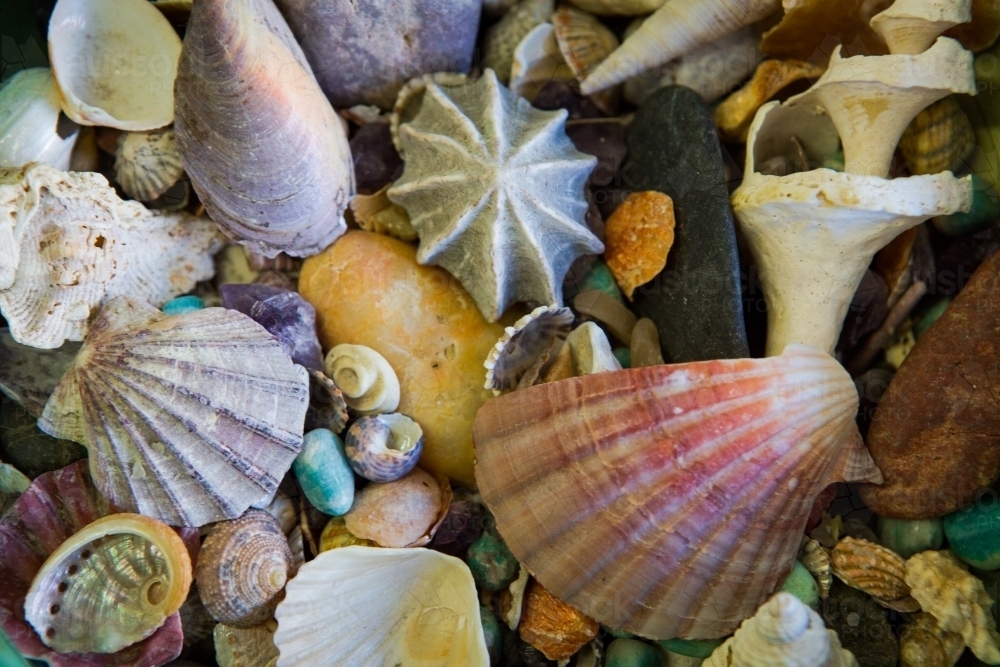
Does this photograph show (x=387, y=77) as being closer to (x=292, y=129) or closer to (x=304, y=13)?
(x=304, y=13)

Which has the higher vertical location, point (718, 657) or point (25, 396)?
point (25, 396)

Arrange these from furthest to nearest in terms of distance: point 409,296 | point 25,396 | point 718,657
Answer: point 409,296, point 25,396, point 718,657

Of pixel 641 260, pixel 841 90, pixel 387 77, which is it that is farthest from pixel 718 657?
pixel 387 77

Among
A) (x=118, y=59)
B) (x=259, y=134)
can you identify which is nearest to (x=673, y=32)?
(x=259, y=134)

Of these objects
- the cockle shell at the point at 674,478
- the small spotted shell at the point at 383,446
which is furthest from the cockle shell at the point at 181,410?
the cockle shell at the point at 674,478

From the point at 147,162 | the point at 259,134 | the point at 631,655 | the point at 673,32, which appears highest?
the point at 673,32

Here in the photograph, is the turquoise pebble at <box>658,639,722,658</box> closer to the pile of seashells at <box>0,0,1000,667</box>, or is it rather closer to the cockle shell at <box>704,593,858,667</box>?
the pile of seashells at <box>0,0,1000,667</box>

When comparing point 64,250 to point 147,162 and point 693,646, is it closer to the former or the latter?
point 147,162
